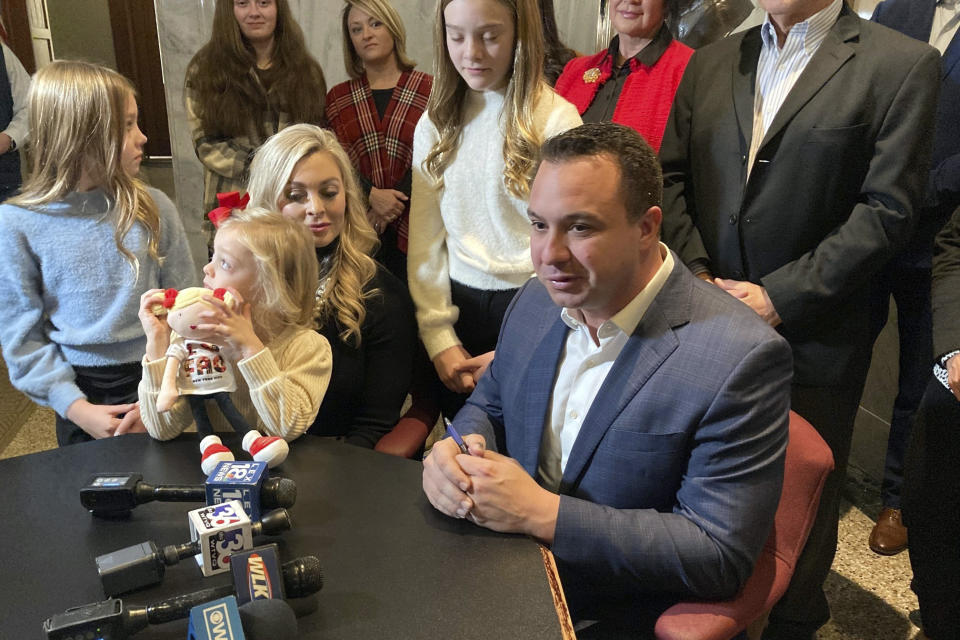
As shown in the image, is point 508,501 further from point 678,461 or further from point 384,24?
point 384,24

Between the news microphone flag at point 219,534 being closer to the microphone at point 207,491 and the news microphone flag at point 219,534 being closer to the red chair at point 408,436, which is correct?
the microphone at point 207,491

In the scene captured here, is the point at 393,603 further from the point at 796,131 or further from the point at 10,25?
the point at 10,25

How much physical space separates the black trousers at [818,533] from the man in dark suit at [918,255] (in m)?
0.54

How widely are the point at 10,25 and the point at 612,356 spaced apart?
5.07 meters

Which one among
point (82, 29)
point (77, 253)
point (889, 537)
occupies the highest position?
point (82, 29)

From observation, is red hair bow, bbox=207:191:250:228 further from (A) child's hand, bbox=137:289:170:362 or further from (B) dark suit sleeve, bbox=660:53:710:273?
(B) dark suit sleeve, bbox=660:53:710:273

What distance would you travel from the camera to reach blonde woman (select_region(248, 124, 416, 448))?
2.04m

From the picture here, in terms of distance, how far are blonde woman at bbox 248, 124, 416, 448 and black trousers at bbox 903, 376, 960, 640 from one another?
4.52ft

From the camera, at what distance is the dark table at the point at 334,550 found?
113cm

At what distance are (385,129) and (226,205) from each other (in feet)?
3.48

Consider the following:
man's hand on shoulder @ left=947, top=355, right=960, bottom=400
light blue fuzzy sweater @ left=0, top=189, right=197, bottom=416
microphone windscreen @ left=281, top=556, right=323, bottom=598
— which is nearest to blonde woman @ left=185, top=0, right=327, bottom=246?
light blue fuzzy sweater @ left=0, top=189, right=197, bottom=416

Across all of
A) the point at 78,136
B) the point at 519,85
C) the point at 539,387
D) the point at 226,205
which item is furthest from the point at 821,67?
the point at 78,136

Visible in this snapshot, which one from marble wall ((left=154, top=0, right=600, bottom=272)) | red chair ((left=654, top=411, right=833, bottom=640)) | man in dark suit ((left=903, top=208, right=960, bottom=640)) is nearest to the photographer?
red chair ((left=654, top=411, right=833, bottom=640))

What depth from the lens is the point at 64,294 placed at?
2.03 metres
